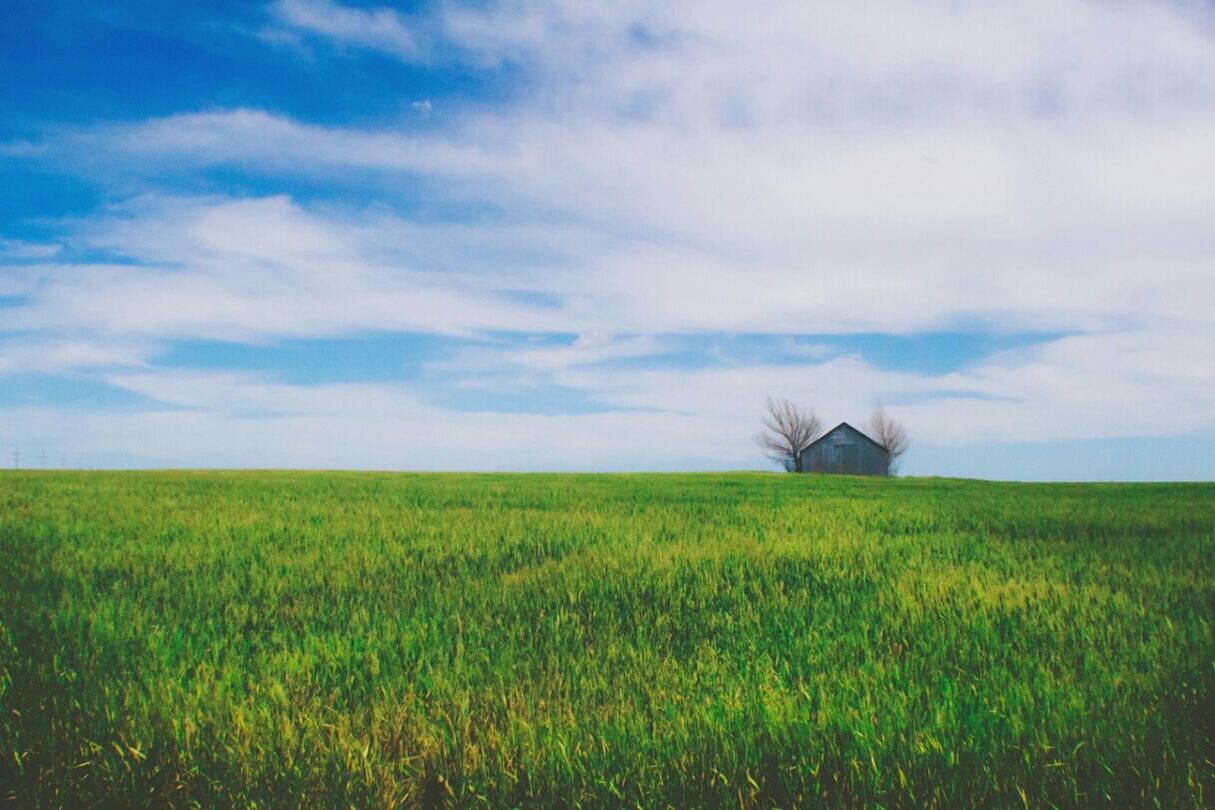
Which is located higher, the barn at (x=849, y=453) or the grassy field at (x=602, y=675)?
the barn at (x=849, y=453)

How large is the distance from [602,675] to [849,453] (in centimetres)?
6650

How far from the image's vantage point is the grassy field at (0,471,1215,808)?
2.62 m

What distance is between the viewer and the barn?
214ft

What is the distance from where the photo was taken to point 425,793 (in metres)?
2.62

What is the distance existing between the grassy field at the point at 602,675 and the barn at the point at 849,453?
60.9 metres

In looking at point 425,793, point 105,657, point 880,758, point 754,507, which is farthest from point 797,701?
point 754,507

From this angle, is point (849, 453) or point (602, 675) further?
point (849, 453)

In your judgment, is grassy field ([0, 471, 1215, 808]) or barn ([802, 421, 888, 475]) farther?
barn ([802, 421, 888, 475])

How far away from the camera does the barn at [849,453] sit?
214 feet

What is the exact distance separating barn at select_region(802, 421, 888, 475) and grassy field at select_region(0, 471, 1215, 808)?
200 feet

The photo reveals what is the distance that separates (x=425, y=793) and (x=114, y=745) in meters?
1.37

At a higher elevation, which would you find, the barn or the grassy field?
the barn

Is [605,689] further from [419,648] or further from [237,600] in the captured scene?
[237,600]

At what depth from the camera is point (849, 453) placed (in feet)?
216
